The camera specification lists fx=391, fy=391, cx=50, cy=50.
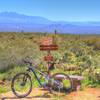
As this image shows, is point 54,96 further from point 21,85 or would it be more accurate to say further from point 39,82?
point 21,85

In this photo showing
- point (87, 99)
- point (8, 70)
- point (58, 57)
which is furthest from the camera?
point (58, 57)

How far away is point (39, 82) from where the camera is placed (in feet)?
38.0

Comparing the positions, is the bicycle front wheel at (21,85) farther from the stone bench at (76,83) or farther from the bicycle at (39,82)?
the stone bench at (76,83)

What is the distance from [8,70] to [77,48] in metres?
8.72

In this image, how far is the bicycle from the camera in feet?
37.2

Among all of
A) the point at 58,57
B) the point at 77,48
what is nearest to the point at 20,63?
the point at 58,57

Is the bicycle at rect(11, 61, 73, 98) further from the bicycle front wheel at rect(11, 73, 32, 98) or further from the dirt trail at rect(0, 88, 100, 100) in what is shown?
the dirt trail at rect(0, 88, 100, 100)

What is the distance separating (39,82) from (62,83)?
0.77 m

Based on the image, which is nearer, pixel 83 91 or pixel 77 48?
pixel 83 91

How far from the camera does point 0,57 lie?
61.6 ft

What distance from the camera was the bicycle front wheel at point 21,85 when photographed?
11328 mm

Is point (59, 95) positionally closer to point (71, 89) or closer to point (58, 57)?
point (71, 89)

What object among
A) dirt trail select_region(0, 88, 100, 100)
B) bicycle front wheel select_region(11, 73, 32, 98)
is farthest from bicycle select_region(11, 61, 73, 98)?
dirt trail select_region(0, 88, 100, 100)

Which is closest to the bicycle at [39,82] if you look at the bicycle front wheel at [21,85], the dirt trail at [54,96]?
the bicycle front wheel at [21,85]
